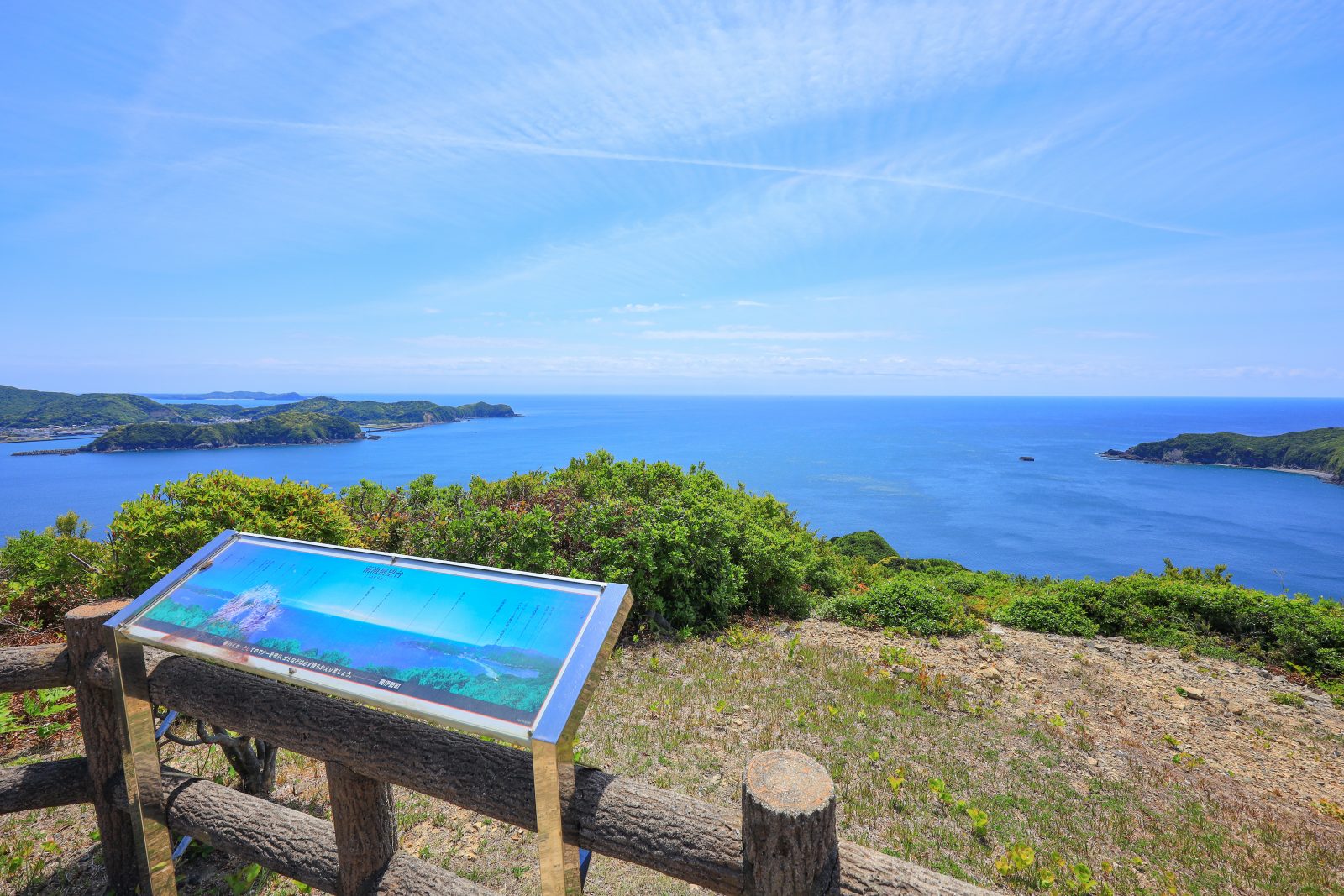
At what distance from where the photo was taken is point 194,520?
5938mm

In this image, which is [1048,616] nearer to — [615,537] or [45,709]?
[615,537]

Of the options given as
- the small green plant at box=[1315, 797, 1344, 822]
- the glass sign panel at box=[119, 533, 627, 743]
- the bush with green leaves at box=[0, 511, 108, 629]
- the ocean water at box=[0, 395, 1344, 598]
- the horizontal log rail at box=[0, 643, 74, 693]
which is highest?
the glass sign panel at box=[119, 533, 627, 743]

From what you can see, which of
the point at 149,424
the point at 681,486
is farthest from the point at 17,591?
the point at 149,424

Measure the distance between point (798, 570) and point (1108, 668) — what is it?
438 cm

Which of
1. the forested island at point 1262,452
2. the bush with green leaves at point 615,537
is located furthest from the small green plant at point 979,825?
the forested island at point 1262,452

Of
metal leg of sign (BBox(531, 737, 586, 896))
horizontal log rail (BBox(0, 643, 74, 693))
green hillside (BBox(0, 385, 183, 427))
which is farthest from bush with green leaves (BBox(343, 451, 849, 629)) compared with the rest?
green hillside (BBox(0, 385, 183, 427))

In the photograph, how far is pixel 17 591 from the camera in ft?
21.9

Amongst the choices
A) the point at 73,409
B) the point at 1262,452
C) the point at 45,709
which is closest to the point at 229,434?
the point at 73,409

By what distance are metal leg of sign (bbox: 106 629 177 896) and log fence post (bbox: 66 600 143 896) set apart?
0.38 feet

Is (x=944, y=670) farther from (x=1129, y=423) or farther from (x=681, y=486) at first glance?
(x=1129, y=423)

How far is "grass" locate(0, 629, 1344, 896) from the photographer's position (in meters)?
3.66

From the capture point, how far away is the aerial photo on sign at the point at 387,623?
1.87 meters

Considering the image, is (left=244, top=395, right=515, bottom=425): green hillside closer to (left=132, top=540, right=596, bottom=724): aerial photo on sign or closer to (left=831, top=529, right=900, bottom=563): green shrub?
(left=831, top=529, right=900, bottom=563): green shrub

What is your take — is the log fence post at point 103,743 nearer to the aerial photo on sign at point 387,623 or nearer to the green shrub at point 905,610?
the aerial photo on sign at point 387,623
